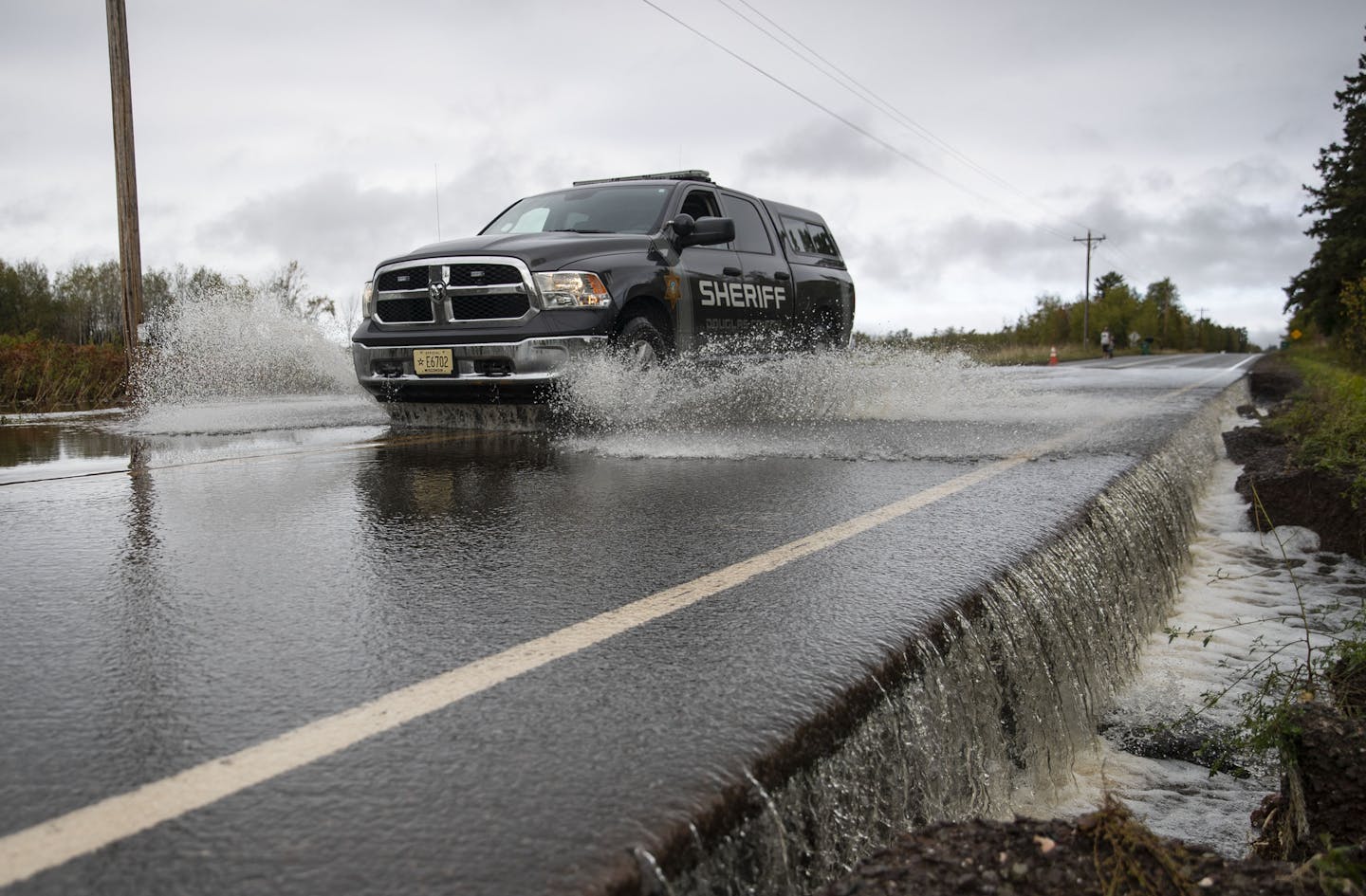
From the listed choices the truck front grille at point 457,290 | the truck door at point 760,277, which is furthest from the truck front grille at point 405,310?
the truck door at point 760,277

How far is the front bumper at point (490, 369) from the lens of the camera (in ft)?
24.0

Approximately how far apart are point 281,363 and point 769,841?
12.1 m

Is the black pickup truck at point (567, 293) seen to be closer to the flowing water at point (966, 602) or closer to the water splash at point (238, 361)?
the flowing water at point (966, 602)

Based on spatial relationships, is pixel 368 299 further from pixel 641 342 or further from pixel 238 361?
pixel 238 361

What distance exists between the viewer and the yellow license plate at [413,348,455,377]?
297 inches

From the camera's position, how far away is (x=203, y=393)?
12.5 meters

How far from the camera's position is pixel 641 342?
25.9 ft

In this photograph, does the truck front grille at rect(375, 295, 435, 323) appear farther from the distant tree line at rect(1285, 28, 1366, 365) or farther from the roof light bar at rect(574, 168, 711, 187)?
the distant tree line at rect(1285, 28, 1366, 365)

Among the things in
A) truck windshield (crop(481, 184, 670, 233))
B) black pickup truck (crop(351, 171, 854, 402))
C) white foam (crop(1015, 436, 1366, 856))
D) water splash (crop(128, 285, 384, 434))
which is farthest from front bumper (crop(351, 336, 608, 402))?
white foam (crop(1015, 436, 1366, 856))

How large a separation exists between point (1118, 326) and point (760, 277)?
120 meters

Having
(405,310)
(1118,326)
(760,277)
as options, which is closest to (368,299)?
(405,310)

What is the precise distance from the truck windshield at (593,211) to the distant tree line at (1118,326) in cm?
3927

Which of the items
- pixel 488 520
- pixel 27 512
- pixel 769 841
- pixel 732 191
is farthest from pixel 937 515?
pixel 732 191

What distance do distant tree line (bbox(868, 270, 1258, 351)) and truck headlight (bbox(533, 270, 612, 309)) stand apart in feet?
134
